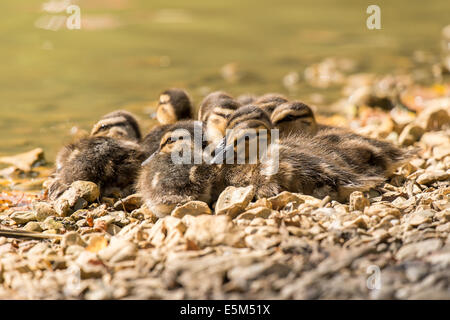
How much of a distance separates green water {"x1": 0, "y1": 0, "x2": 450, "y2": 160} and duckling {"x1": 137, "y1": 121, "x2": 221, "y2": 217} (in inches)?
72.6

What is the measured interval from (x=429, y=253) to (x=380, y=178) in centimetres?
126

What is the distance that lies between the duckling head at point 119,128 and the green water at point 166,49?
83 cm

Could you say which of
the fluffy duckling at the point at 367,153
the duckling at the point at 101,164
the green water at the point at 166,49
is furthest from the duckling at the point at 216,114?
the green water at the point at 166,49

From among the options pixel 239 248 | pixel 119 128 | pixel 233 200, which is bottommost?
pixel 239 248

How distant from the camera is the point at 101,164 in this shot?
439 centimetres

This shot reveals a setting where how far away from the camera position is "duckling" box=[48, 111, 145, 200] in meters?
4.38

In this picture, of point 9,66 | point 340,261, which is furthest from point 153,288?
point 9,66

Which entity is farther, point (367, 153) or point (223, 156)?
point (367, 153)

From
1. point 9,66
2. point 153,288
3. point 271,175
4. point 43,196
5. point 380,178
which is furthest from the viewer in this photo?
point 9,66

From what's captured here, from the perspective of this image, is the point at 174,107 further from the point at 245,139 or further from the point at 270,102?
the point at 245,139

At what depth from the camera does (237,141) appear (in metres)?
4.02

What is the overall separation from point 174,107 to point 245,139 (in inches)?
60.5

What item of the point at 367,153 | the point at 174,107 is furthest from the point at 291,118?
the point at 174,107

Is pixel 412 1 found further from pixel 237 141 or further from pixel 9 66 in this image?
pixel 237 141
